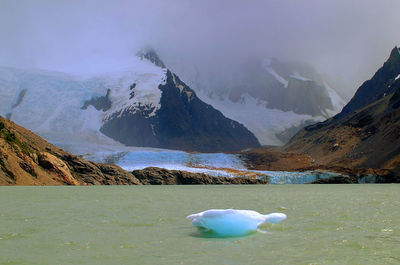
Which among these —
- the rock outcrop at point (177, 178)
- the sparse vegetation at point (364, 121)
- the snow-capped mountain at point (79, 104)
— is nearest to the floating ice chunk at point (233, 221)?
the rock outcrop at point (177, 178)

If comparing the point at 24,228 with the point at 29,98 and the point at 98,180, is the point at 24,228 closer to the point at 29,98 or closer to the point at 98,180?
the point at 98,180

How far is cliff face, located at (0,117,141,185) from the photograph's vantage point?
178 feet

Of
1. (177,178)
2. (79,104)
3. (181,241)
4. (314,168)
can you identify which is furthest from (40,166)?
(79,104)

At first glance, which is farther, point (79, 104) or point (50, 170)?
point (79, 104)

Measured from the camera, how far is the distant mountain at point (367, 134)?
112 metres

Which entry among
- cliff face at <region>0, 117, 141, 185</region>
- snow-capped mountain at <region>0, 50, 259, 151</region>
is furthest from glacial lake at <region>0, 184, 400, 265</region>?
snow-capped mountain at <region>0, 50, 259, 151</region>

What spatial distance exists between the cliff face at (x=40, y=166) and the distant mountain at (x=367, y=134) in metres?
64.9

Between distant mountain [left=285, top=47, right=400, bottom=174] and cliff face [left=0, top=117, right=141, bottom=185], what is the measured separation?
213 ft

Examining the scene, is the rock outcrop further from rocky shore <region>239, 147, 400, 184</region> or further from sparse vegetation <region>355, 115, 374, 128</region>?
sparse vegetation <region>355, 115, 374, 128</region>

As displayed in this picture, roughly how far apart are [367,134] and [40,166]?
332ft

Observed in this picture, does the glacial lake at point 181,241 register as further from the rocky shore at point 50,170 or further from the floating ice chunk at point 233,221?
the rocky shore at point 50,170

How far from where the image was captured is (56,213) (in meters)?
22.8

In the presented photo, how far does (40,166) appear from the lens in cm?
6166

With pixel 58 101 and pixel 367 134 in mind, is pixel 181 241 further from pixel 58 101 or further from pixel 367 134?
pixel 58 101
